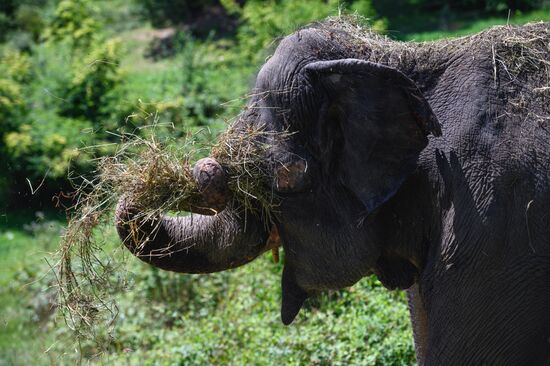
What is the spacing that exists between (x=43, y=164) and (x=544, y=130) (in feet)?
27.8

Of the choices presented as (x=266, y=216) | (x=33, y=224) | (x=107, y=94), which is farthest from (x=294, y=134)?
(x=107, y=94)

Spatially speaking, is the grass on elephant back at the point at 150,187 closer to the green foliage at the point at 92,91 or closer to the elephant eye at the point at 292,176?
the elephant eye at the point at 292,176

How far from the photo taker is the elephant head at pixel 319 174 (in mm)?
3820

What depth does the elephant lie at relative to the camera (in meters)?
3.63

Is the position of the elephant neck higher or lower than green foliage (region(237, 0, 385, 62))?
higher

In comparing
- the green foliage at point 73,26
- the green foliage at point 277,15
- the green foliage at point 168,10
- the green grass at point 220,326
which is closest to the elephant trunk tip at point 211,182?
the green grass at point 220,326

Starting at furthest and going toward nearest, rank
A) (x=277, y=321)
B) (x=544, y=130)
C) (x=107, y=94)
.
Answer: (x=107, y=94)
(x=277, y=321)
(x=544, y=130)

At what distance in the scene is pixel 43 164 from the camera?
1127 centimetres

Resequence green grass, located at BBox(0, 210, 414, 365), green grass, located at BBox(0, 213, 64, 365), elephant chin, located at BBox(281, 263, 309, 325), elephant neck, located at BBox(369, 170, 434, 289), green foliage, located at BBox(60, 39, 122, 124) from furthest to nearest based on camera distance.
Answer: green foliage, located at BBox(60, 39, 122, 124), green grass, located at BBox(0, 213, 64, 365), green grass, located at BBox(0, 210, 414, 365), elephant chin, located at BBox(281, 263, 309, 325), elephant neck, located at BBox(369, 170, 434, 289)

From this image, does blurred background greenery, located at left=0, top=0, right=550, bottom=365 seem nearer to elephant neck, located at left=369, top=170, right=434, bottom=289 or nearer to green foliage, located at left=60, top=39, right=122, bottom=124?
green foliage, located at left=60, top=39, right=122, bottom=124

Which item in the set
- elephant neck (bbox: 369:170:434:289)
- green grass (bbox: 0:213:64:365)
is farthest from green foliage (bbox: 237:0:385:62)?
elephant neck (bbox: 369:170:434:289)

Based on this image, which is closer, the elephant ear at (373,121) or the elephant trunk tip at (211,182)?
the elephant ear at (373,121)

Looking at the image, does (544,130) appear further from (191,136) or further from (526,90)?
(191,136)

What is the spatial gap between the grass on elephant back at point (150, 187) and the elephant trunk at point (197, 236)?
0.05 metres
